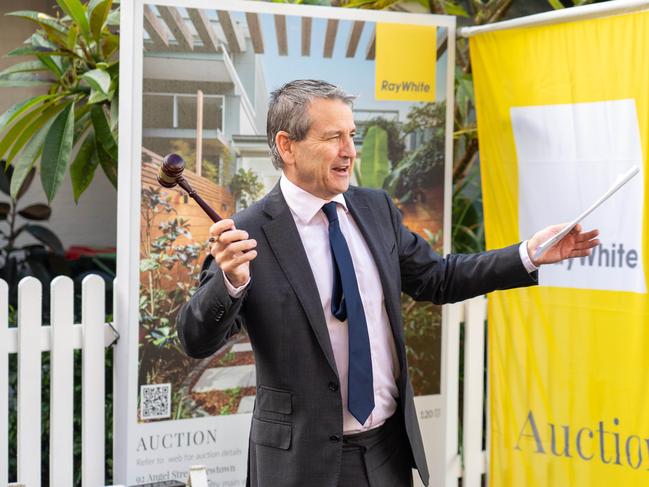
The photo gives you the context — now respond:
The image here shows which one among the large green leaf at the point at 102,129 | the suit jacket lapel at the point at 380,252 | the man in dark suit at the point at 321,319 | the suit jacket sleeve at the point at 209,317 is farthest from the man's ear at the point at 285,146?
the large green leaf at the point at 102,129

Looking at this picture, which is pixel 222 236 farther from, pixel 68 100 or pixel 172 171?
pixel 68 100

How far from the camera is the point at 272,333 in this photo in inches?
84.5

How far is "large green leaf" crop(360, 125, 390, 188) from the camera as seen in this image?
3.13 metres

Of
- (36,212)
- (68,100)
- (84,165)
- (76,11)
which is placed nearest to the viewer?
(76,11)

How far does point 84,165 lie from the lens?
341 cm

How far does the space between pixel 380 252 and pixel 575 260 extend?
945 mm

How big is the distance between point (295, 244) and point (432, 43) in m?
1.36

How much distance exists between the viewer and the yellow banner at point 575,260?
9.04 feet

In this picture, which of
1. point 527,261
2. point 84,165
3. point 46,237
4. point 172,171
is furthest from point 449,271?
point 46,237

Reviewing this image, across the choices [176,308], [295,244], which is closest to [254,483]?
[295,244]

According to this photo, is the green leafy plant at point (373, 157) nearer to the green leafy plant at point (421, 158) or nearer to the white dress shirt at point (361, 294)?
the green leafy plant at point (421, 158)

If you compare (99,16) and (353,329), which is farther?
(99,16)

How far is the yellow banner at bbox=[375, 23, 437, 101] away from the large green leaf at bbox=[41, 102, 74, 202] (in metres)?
1.14

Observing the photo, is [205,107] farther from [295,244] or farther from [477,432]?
[477,432]
